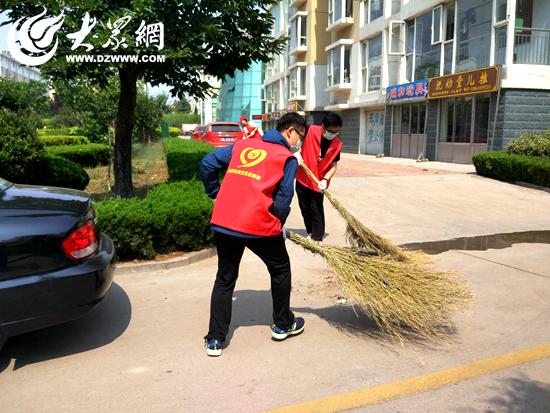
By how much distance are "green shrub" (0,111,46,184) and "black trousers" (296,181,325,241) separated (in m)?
4.33

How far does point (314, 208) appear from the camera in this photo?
6.27m

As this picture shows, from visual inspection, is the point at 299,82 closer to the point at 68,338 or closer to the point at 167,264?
the point at 167,264

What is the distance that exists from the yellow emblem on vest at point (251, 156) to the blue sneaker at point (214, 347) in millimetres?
1243

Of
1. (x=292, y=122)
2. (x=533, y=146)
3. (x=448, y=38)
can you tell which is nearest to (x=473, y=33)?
(x=448, y=38)

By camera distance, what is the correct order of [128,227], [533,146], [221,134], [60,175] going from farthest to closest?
1. [221,134]
2. [533,146]
3. [60,175]
4. [128,227]

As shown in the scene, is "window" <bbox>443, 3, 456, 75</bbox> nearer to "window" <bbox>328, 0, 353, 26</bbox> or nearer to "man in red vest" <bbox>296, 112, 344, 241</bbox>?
"window" <bbox>328, 0, 353, 26</bbox>

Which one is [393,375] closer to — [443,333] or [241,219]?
[443,333]

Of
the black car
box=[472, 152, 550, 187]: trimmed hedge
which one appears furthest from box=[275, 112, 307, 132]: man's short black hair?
box=[472, 152, 550, 187]: trimmed hedge

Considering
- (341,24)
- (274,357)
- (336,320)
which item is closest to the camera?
(274,357)

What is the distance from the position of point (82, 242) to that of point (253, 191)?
1.25 meters

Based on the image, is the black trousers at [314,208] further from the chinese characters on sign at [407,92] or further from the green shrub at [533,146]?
the chinese characters on sign at [407,92]

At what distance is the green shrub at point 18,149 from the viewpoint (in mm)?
7238

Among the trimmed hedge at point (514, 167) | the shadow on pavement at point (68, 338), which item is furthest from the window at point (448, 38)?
the shadow on pavement at point (68, 338)

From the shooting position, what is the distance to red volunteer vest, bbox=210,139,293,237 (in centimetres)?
324
